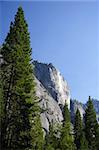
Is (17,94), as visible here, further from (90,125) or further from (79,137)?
(90,125)

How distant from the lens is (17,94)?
33.1 meters

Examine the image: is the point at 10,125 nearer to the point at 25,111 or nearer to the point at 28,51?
the point at 25,111

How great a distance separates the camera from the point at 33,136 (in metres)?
33.8

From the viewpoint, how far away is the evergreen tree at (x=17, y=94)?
33.3 meters

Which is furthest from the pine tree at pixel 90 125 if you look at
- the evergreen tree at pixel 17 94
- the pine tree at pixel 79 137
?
the evergreen tree at pixel 17 94

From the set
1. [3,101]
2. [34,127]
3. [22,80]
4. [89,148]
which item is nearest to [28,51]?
[22,80]

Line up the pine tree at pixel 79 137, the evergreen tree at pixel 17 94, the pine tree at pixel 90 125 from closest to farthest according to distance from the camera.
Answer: the evergreen tree at pixel 17 94, the pine tree at pixel 79 137, the pine tree at pixel 90 125

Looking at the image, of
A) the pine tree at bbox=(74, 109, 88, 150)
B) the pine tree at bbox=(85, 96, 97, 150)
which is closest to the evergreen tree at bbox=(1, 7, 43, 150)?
the pine tree at bbox=(74, 109, 88, 150)

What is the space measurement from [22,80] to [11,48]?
148 inches

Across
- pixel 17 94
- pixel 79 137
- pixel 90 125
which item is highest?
pixel 90 125

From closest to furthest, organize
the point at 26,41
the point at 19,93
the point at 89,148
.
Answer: the point at 19,93
the point at 26,41
the point at 89,148

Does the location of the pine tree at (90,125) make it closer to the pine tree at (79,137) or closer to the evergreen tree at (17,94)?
the pine tree at (79,137)

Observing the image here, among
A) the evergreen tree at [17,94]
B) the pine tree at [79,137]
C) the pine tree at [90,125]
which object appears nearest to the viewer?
the evergreen tree at [17,94]

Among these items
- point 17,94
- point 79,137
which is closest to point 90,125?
point 79,137
